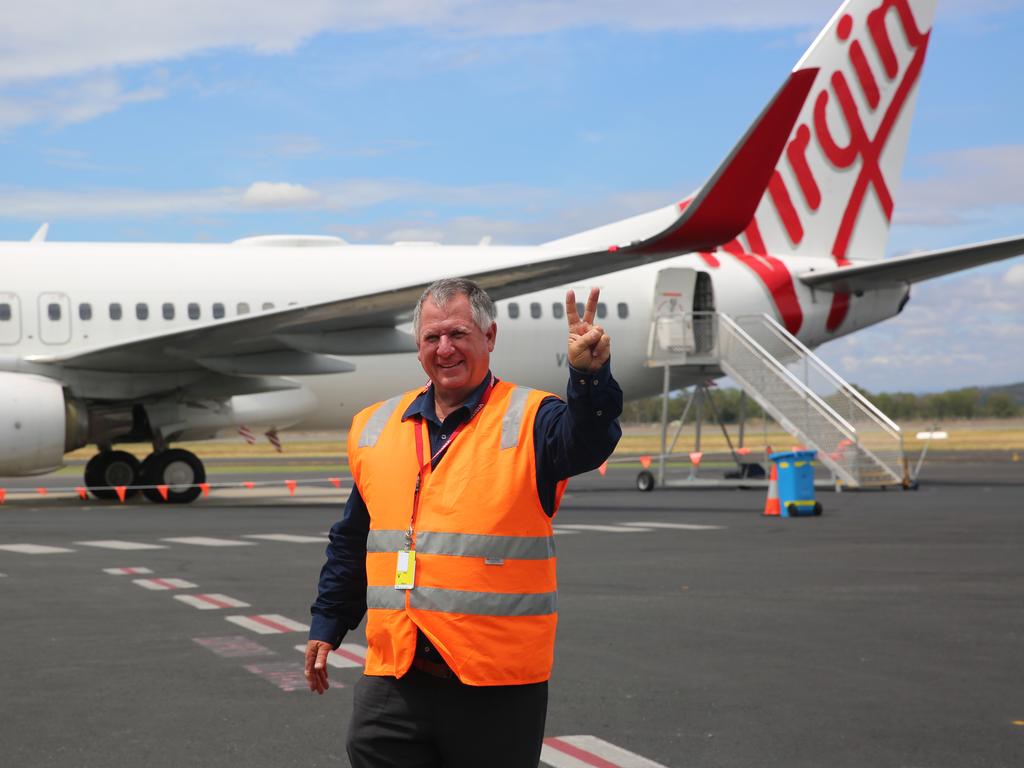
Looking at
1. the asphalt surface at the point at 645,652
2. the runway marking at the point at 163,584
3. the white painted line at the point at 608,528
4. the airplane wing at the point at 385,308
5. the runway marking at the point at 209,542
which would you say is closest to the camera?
the asphalt surface at the point at 645,652

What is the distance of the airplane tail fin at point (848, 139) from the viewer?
960 inches

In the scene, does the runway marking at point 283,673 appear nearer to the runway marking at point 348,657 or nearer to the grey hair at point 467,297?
the runway marking at point 348,657

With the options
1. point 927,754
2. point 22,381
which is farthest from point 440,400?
point 22,381

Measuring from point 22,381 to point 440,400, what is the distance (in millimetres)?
15121

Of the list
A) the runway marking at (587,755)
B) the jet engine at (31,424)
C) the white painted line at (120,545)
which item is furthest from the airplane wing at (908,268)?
the runway marking at (587,755)

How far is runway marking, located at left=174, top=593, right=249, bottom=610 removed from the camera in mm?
8977

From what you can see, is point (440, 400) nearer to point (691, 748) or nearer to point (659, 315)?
point (691, 748)

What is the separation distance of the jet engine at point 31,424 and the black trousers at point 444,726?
1478 centimetres

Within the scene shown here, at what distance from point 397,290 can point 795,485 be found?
550 centimetres

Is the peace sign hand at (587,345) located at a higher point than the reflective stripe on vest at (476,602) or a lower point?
higher

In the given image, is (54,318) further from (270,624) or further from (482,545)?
(482,545)

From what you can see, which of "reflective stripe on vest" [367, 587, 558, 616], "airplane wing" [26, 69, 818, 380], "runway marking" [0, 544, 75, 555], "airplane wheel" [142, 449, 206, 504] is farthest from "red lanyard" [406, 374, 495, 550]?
"airplane wheel" [142, 449, 206, 504]

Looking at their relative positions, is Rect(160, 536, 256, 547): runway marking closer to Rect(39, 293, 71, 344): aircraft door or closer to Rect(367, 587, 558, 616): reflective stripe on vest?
Rect(39, 293, 71, 344): aircraft door

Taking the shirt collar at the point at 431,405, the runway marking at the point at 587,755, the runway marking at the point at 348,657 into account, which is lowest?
the runway marking at the point at 587,755
